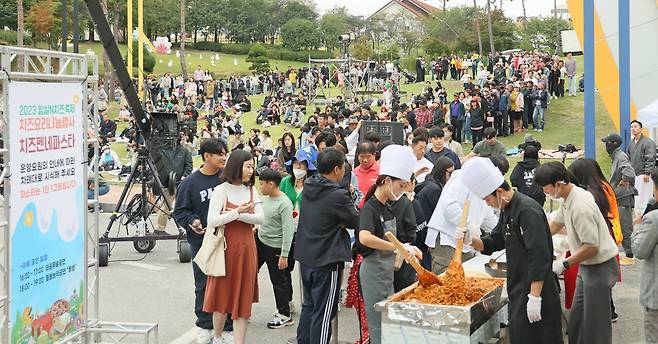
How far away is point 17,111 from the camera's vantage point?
6102 mm

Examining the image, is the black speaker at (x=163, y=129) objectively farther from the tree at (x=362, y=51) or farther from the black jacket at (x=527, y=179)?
the tree at (x=362, y=51)

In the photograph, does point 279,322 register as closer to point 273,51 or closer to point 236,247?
point 236,247

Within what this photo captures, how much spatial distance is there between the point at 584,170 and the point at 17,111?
5069mm

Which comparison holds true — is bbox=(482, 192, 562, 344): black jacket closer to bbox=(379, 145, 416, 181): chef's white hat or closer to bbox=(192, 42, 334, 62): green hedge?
bbox=(379, 145, 416, 181): chef's white hat

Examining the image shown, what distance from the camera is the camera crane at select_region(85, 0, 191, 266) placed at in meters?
12.1

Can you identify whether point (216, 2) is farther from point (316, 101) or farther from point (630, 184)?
point (630, 184)

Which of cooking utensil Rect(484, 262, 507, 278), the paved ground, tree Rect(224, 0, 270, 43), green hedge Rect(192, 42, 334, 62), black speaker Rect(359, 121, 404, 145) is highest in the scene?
tree Rect(224, 0, 270, 43)

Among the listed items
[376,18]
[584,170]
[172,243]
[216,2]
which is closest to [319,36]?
[216,2]

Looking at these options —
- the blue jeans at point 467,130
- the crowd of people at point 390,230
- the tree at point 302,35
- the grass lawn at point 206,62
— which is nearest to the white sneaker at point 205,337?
the crowd of people at point 390,230

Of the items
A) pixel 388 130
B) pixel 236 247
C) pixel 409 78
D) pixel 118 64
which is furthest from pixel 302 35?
pixel 236 247

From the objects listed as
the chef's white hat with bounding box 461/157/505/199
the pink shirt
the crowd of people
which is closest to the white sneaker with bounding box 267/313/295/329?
the crowd of people

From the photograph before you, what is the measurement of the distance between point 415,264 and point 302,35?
77.3m

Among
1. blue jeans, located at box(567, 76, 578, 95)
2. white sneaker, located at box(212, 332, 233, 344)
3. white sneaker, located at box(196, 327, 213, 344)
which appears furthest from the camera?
blue jeans, located at box(567, 76, 578, 95)

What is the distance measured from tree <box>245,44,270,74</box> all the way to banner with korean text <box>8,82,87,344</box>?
57332 mm
